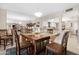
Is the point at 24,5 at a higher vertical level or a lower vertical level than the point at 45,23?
higher

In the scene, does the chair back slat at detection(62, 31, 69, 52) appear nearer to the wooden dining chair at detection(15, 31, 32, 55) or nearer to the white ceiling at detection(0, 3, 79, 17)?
the white ceiling at detection(0, 3, 79, 17)

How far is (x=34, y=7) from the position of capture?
75.3 inches

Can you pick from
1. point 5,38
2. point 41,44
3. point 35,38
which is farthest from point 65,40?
point 5,38

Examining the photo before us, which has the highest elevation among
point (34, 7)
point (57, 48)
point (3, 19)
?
point (34, 7)

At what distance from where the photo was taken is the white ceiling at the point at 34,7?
1.89m

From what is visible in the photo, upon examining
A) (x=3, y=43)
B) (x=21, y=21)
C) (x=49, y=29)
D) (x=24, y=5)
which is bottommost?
(x=3, y=43)

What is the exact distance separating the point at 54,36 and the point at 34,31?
39cm

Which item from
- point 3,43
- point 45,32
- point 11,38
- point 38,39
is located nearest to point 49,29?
point 45,32

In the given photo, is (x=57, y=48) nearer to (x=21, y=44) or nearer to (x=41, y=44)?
(x=41, y=44)

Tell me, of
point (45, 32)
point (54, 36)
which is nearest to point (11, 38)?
point (45, 32)

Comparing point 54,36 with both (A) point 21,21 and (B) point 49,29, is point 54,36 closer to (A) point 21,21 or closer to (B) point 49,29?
(B) point 49,29

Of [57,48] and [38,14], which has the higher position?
[38,14]

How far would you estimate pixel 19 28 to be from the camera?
190 cm
